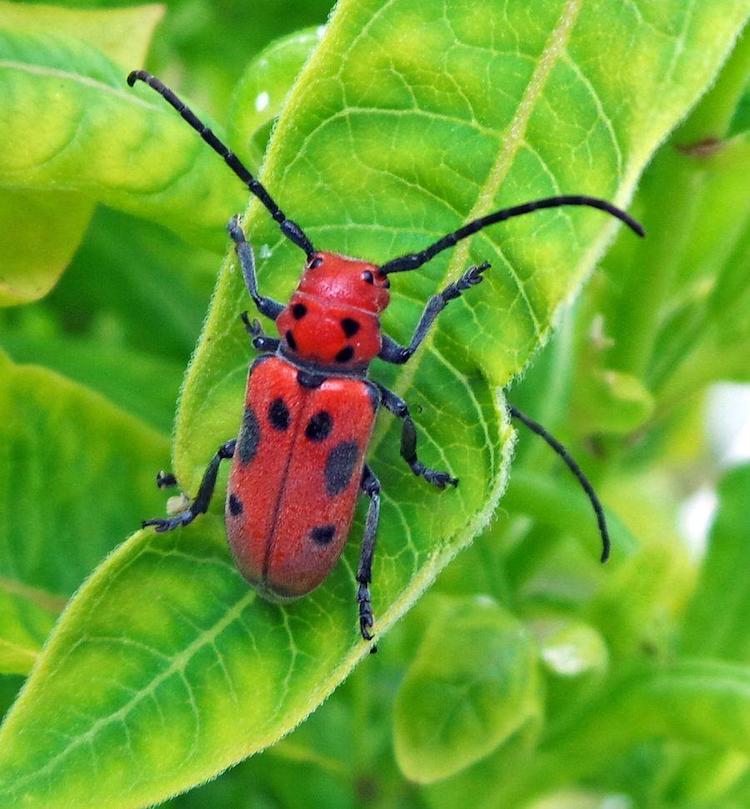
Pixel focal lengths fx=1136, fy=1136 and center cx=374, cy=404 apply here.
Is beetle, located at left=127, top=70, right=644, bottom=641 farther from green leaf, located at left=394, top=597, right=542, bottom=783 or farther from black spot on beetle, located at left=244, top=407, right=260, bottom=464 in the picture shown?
green leaf, located at left=394, top=597, right=542, bottom=783

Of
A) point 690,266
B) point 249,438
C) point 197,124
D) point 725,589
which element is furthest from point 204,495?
point 725,589

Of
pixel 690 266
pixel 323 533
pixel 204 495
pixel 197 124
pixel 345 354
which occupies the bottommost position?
pixel 323 533

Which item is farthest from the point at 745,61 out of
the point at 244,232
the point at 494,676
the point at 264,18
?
the point at 264,18

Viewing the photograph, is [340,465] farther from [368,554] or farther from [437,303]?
[437,303]

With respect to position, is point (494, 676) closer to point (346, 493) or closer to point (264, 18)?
point (346, 493)

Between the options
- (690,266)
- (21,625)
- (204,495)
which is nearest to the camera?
(204,495)

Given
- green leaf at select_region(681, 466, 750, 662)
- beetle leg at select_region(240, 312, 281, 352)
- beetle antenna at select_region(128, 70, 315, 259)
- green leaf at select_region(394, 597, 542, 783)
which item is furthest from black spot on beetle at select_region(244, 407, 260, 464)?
green leaf at select_region(681, 466, 750, 662)
